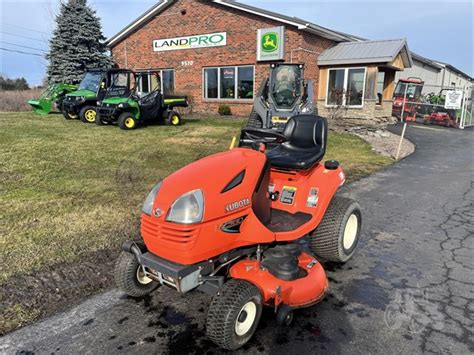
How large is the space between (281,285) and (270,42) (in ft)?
Result: 47.7

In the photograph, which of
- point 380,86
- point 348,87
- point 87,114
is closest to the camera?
point 87,114

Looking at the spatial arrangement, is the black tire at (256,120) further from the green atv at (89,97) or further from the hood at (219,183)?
the hood at (219,183)

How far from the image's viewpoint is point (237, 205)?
2662 mm

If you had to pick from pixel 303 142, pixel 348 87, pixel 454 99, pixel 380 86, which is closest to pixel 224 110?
pixel 348 87

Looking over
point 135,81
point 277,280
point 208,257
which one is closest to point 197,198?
point 208,257

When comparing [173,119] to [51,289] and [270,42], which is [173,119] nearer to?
[270,42]

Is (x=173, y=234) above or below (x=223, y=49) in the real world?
below

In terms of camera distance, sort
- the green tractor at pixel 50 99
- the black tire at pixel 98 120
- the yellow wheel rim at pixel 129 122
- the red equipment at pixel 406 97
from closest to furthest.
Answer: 1. the yellow wheel rim at pixel 129 122
2. the black tire at pixel 98 120
3. the green tractor at pixel 50 99
4. the red equipment at pixel 406 97

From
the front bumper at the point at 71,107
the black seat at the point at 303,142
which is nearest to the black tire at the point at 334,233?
the black seat at the point at 303,142

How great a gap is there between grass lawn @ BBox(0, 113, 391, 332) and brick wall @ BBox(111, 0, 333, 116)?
4.43m

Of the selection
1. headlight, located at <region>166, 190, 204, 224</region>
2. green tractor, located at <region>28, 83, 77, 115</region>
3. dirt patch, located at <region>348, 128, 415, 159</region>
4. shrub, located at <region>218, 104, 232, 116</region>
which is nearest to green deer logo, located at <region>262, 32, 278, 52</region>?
shrub, located at <region>218, 104, 232, 116</region>

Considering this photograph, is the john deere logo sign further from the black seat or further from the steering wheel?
the steering wheel

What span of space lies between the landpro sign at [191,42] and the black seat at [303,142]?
14.3 m

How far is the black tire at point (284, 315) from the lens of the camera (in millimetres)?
2584
